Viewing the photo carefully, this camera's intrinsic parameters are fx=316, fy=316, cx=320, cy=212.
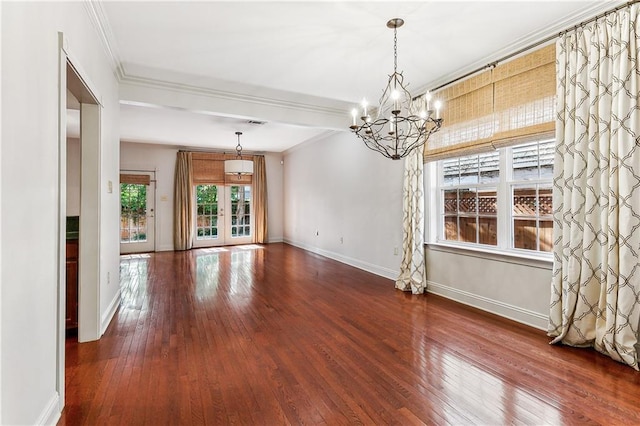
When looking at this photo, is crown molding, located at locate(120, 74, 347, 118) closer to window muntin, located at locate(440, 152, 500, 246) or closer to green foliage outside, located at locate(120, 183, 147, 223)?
window muntin, located at locate(440, 152, 500, 246)

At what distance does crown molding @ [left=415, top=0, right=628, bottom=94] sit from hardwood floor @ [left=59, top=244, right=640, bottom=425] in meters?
2.76

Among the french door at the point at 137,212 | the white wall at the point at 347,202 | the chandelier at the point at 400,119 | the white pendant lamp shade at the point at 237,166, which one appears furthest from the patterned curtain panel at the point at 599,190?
the french door at the point at 137,212

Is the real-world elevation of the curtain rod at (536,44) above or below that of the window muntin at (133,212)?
above

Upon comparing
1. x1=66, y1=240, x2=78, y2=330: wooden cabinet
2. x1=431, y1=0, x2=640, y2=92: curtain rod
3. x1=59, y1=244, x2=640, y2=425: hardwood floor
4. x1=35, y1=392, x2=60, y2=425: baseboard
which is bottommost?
x1=59, y1=244, x2=640, y2=425: hardwood floor

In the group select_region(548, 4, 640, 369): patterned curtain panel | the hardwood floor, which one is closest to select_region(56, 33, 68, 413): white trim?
the hardwood floor

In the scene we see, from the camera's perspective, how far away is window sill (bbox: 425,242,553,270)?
3086 millimetres

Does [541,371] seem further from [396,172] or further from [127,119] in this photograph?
[127,119]

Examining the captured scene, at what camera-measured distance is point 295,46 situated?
125 inches

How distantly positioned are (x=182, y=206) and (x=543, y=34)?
7975mm

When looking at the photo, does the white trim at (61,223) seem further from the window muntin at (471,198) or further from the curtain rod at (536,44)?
the window muntin at (471,198)

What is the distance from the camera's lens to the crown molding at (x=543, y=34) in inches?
99.5

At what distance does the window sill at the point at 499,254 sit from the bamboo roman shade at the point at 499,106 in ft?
3.78

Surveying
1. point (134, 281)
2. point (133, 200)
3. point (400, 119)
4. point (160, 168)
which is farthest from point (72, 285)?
point (160, 168)

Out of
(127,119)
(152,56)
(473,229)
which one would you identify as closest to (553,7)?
(473,229)
